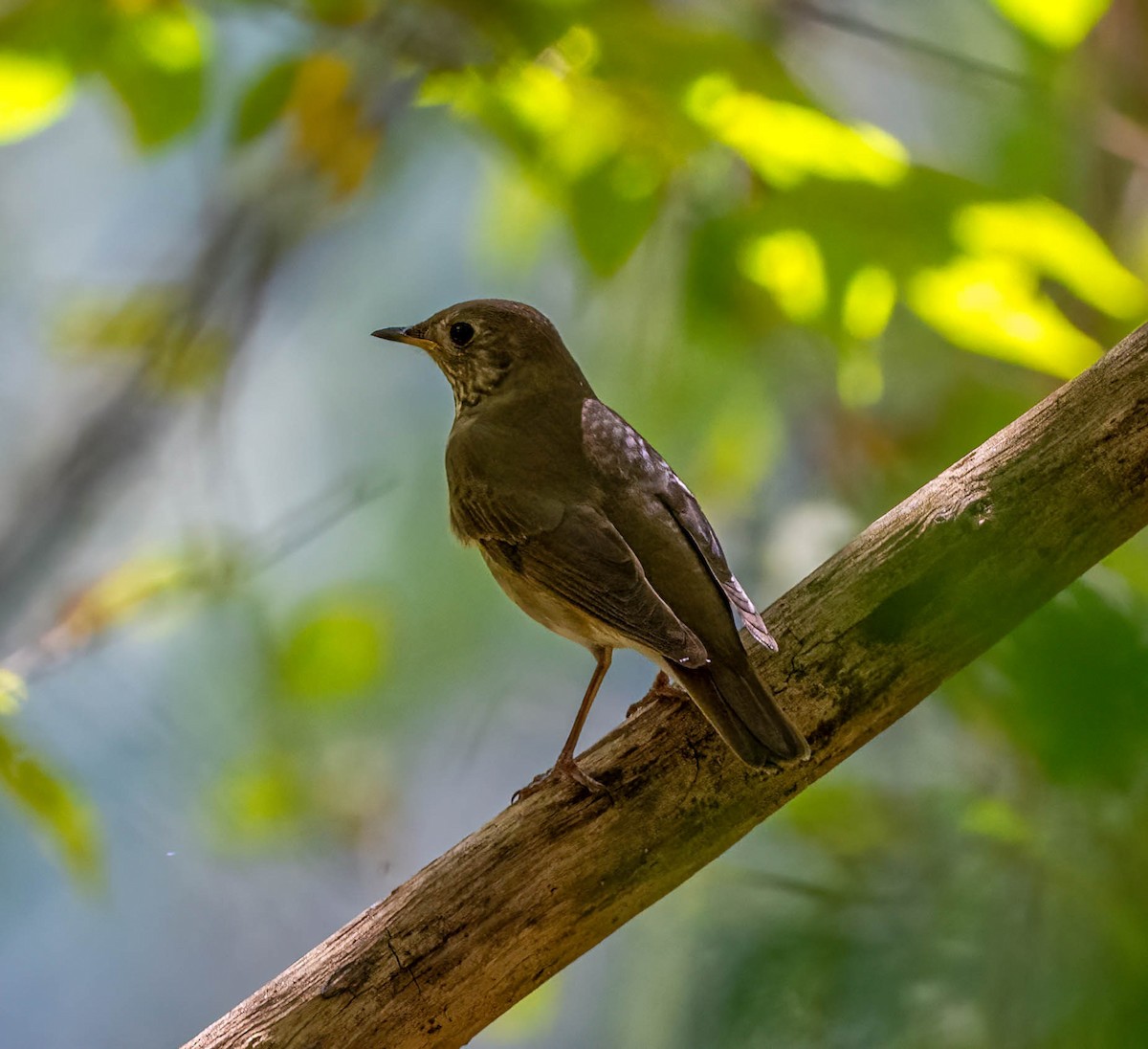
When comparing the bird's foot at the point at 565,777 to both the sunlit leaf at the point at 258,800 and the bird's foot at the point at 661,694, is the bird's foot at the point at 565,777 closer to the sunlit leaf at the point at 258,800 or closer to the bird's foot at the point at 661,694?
the bird's foot at the point at 661,694

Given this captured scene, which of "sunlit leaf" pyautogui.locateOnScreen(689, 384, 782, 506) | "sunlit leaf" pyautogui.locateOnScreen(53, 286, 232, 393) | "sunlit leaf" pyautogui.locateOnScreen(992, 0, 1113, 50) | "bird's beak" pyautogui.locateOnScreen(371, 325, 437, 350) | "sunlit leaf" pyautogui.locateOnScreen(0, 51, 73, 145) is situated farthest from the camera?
"sunlit leaf" pyautogui.locateOnScreen(53, 286, 232, 393)

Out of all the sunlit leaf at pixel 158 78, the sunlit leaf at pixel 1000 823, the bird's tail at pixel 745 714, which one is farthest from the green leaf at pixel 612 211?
the sunlit leaf at pixel 1000 823

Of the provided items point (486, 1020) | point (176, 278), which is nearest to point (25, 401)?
point (176, 278)

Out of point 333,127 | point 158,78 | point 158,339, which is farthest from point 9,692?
point 158,339

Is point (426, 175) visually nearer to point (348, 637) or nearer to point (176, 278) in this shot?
point (176, 278)

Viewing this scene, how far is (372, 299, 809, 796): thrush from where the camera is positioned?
2.46 metres

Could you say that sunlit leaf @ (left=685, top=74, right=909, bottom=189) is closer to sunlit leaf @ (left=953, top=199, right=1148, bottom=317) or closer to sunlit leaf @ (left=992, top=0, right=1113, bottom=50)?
sunlit leaf @ (left=953, top=199, right=1148, bottom=317)

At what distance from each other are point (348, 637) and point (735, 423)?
61.4 inches

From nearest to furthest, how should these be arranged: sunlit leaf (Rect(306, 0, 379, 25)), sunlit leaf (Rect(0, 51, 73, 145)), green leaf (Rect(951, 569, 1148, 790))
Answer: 1. green leaf (Rect(951, 569, 1148, 790))
2. sunlit leaf (Rect(0, 51, 73, 145))
3. sunlit leaf (Rect(306, 0, 379, 25))

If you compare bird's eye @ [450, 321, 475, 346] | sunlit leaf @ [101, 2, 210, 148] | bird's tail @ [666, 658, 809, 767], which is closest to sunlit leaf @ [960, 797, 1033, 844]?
bird's tail @ [666, 658, 809, 767]

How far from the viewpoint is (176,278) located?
17.1 feet

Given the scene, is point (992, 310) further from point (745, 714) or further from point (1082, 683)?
point (745, 714)

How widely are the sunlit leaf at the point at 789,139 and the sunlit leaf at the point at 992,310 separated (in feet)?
0.84

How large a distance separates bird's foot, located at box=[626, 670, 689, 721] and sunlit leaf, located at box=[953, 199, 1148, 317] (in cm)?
116
